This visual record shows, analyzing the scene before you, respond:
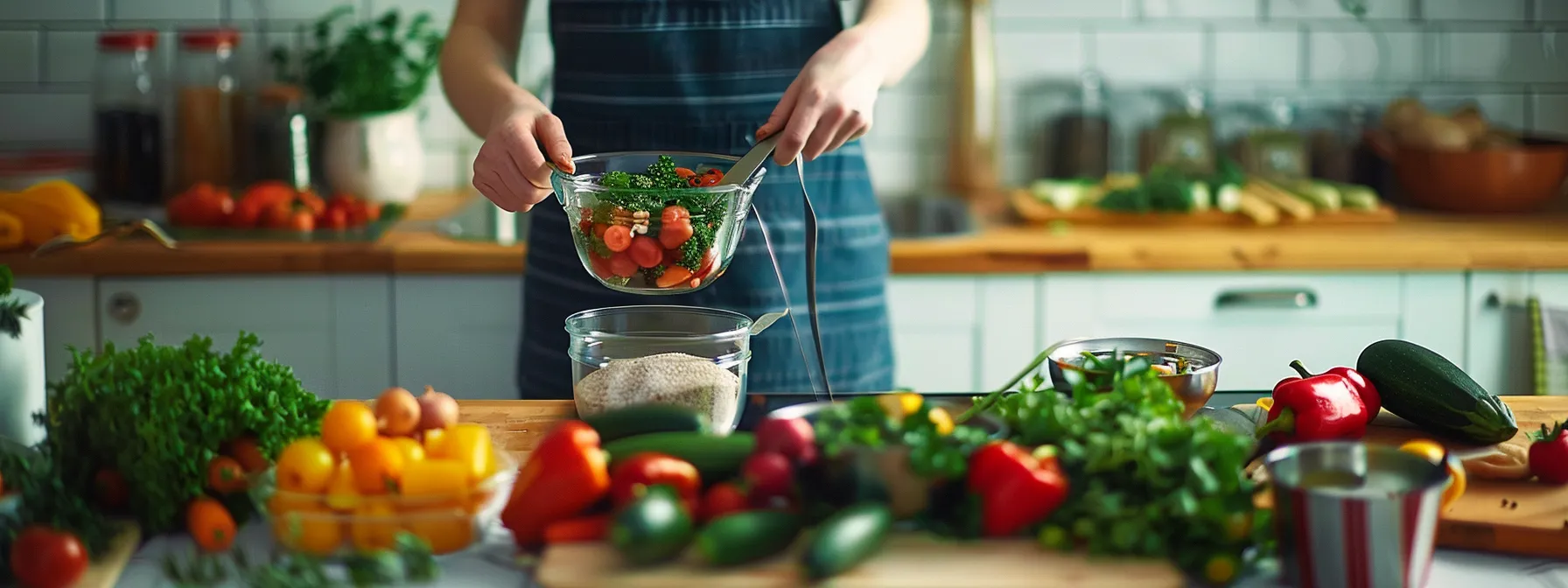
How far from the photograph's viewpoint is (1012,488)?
1.00 m

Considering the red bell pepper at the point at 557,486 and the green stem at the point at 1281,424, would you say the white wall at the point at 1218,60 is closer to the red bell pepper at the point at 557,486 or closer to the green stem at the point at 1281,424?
the green stem at the point at 1281,424

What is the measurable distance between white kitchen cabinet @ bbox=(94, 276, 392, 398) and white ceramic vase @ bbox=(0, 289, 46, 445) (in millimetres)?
1146

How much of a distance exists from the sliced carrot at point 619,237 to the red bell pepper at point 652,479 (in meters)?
0.29

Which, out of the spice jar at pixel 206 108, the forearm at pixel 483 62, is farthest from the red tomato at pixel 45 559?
the spice jar at pixel 206 108

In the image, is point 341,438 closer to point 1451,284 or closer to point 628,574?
point 628,574

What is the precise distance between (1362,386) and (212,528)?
1002mm

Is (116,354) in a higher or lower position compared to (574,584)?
higher

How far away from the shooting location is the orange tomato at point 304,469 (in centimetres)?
102

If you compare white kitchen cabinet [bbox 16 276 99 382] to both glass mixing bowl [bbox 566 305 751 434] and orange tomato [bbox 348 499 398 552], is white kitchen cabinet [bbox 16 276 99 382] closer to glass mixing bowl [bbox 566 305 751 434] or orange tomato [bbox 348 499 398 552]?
glass mixing bowl [bbox 566 305 751 434]

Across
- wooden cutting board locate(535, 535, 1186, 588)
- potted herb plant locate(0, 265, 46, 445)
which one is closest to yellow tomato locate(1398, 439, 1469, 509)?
wooden cutting board locate(535, 535, 1186, 588)

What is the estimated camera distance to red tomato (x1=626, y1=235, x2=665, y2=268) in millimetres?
1284

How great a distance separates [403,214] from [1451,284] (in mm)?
1808

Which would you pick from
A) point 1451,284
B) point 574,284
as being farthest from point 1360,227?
point 574,284

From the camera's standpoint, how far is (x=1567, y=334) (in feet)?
7.86
